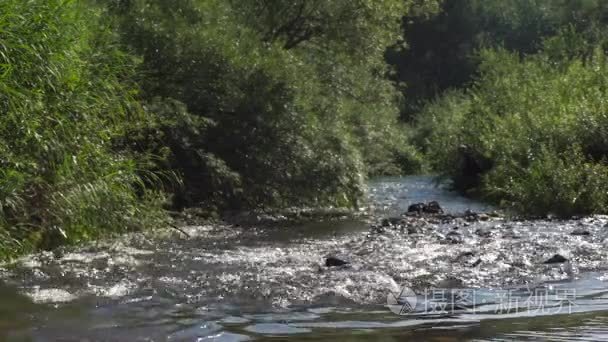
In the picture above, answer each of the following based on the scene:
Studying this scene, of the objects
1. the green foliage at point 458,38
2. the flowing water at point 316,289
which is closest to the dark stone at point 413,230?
the flowing water at point 316,289

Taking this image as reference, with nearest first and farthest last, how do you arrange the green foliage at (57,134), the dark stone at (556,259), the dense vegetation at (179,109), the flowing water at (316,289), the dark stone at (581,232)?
1. the flowing water at (316,289)
2. the green foliage at (57,134)
3. the dark stone at (556,259)
4. the dense vegetation at (179,109)
5. the dark stone at (581,232)

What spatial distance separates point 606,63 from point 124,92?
13.9 meters

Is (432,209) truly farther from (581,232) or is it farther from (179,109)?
(179,109)

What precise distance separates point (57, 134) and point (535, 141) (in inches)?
442

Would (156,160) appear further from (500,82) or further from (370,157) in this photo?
(500,82)

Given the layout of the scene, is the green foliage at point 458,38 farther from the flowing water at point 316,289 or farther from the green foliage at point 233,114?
the flowing water at point 316,289

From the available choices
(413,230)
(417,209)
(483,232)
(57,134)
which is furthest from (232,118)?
(57,134)

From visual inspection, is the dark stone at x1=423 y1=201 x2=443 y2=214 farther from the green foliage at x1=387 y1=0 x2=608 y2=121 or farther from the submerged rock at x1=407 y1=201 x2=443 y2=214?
the green foliage at x1=387 y1=0 x2=608 y2=121

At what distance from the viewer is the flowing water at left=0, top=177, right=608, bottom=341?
7.52m

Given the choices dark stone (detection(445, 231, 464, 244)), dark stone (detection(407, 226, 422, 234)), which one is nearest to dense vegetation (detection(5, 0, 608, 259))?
dark stone (detection(407, 226, 422, 234))

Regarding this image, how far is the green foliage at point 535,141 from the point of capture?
17.0m

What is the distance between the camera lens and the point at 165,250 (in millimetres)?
12102

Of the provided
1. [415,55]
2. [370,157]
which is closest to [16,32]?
[370,157]

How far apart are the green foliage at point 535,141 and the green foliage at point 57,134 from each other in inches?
289
